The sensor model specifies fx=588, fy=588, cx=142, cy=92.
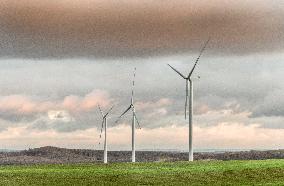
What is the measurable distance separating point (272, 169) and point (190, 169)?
8.72m

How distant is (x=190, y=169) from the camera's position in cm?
6272

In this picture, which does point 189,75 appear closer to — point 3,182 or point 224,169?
point 224,169

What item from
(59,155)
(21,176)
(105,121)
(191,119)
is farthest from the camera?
(59,155)

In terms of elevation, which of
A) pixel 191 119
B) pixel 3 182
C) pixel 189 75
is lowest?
pixel 3 182

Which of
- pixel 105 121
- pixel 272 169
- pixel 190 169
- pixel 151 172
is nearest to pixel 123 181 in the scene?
pixel 151 172

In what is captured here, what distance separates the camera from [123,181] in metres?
54.8

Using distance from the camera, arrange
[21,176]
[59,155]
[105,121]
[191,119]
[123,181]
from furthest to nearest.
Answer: [59,155]
[105,121]
[191,119]
[21,176]
[123,181]

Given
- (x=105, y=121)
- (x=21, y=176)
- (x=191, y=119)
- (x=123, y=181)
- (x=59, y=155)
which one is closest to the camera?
(x=123, y=181)

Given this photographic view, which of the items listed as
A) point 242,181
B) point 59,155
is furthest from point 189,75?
point 59,155

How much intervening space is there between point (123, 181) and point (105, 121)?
151 feet

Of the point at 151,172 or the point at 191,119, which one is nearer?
the point at 151,172

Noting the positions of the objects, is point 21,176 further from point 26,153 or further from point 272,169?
point 26,153

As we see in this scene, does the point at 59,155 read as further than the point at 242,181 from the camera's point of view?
Yes

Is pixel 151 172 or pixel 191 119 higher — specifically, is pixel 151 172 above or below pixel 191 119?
below
